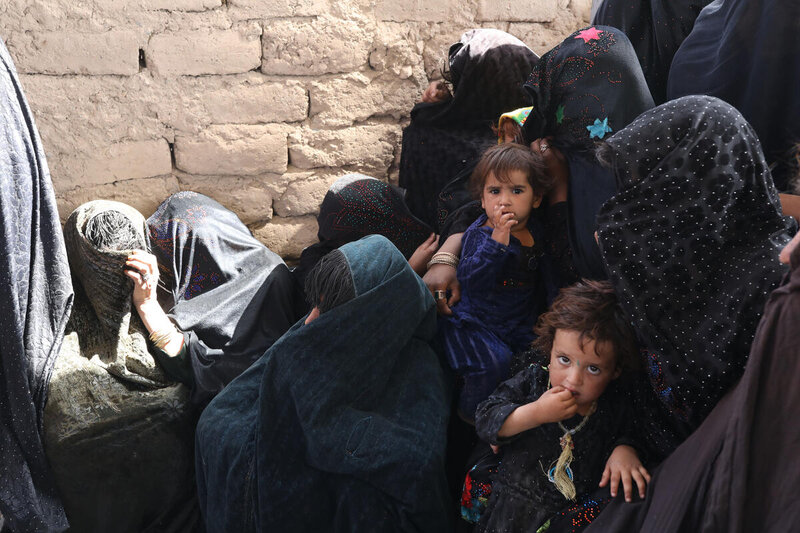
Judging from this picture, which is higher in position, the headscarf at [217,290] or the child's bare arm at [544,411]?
the child's bare arm at [544,411]

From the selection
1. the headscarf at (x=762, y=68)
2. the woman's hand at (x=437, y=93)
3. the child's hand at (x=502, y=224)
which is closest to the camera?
the headscarf at (x=762, y=68)

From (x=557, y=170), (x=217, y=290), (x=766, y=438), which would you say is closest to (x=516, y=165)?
(x=557, y=170)

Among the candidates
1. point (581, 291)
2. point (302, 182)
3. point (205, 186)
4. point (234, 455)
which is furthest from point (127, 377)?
point (581, 291)

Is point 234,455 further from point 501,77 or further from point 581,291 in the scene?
point 501,77

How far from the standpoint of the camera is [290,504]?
1.93 meters

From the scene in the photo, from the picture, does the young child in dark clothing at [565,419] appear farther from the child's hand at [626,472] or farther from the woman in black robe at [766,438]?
the woman in black robe at [766,438]

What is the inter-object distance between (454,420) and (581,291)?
695 millimetres

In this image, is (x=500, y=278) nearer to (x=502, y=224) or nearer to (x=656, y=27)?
(x=502, y=224)

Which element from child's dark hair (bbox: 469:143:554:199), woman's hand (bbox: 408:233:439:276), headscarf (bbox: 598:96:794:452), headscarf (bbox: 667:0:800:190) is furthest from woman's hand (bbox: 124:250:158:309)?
headscarf (bbox: 667:0:800:190)

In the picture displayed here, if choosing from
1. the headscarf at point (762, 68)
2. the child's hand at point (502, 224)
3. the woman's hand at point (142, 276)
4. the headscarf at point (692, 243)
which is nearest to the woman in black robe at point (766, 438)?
the headscarf at point (692, 243)

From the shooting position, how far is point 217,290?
8.58 feet

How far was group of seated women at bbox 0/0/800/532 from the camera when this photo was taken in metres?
1.43

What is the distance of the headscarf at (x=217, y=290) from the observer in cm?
247

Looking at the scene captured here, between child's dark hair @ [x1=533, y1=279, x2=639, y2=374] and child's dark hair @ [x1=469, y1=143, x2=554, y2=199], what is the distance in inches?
19.8
